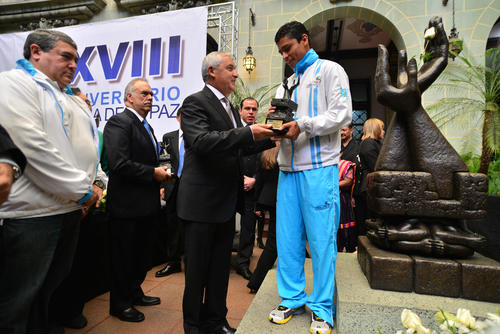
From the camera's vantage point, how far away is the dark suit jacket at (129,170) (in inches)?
91.0

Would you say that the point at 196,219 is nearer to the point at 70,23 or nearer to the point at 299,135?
the point at 299,135

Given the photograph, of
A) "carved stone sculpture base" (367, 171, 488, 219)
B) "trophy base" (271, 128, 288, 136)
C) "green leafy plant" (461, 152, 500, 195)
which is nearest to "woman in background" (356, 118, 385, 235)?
"green leafy plant" (461, 152, 500, 195)

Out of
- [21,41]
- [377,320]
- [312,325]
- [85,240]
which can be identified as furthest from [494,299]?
[21,41]

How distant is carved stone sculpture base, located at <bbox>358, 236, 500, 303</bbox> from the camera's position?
5.24 feet

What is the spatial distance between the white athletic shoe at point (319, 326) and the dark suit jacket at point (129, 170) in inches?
59.3

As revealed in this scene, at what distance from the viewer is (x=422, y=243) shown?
69.1 inches

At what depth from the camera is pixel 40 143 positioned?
1.35m

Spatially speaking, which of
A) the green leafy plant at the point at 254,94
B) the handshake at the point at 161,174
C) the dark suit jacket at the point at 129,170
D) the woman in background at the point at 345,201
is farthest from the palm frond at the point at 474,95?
the dark suit jacket at the point at 129,170

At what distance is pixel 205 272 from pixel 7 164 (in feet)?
4.02

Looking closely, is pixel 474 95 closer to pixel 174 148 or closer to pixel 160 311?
pixel 174 148

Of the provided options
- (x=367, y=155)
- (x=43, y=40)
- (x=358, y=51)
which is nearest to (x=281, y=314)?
(x=43, y=40)

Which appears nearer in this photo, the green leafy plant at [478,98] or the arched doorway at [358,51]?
the green leafy plant at [478,98]

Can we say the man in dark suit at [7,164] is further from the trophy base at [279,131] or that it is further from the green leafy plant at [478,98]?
the green leafy plant at [478,98]

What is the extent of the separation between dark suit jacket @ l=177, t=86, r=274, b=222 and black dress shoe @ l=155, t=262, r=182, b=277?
73.7 inches
